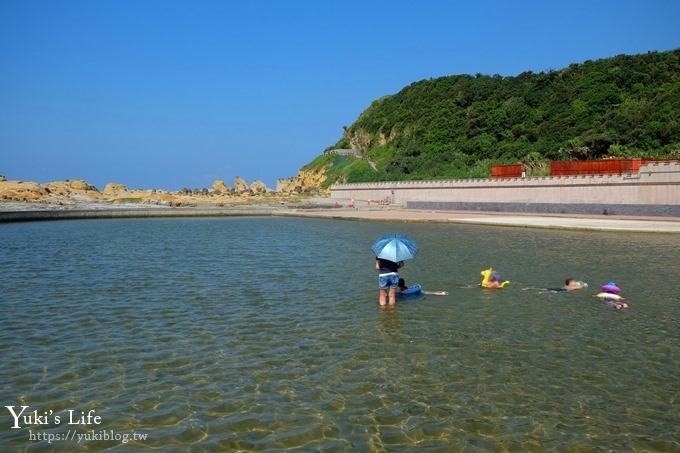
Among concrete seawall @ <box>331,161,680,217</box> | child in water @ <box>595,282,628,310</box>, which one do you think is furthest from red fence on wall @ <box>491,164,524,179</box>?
child in water @ <box>595,282,628,310</box>

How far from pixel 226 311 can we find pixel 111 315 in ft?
8.06

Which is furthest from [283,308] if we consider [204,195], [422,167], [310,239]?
[204,195]

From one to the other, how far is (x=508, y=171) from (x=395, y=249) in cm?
5002

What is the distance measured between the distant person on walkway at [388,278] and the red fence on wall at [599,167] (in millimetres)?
38403

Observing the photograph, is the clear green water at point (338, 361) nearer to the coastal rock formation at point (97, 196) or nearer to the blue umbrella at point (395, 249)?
the blue umbrella at point (395, 249)

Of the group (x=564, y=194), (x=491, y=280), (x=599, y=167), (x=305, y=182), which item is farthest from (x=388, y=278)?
(x=305, y=182)

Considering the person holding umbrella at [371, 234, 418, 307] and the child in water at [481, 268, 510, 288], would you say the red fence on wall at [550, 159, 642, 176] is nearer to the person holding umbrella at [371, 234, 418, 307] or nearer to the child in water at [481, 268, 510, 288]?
the child in water at [481, 268, 510, 288]

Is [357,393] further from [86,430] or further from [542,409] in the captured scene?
[86,430]

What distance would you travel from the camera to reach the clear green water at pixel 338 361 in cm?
652

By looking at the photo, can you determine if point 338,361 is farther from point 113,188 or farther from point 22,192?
point 113,188

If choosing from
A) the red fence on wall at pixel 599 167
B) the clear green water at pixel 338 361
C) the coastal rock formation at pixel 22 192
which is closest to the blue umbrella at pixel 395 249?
the clear green water at pixel 338 361

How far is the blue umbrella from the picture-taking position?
1235 cm

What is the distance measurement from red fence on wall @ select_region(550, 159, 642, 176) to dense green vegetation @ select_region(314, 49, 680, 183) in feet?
45.7

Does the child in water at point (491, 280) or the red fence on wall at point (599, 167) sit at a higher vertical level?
the red fence on wall at point (599, 167)
